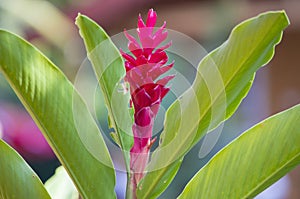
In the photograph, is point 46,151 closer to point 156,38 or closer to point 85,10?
point 85,10

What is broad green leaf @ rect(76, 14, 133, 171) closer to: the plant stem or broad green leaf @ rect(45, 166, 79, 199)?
the plant stem

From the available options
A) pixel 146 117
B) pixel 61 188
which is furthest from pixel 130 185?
pixel 61 188

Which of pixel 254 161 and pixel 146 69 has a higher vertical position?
pixel 146 69

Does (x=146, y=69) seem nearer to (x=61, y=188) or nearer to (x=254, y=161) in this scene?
A: (x=254, y=161)

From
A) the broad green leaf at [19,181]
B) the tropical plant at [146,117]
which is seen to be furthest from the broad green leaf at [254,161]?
the broad green leaf at [19,181]

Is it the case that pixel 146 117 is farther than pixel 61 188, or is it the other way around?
pixel 61 188

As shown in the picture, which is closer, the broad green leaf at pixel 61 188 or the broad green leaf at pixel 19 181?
the broad green leaf at pixel 19 181

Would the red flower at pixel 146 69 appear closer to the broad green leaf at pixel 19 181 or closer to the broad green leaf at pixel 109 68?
the broad green leaf at pixel 109 68
